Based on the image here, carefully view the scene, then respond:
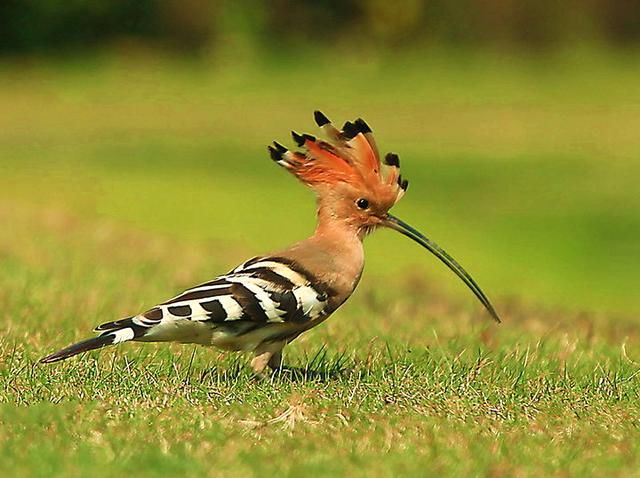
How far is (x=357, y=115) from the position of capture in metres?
23.3

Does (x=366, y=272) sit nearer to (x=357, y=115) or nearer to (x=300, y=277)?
(x=300, y=277)

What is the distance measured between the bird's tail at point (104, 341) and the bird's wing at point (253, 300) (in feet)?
0.07

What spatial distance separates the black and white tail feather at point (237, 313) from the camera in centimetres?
469

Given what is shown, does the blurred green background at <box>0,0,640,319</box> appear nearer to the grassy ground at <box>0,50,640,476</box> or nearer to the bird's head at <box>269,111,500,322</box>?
the grassy ground at <box>0,50,640,476</box>

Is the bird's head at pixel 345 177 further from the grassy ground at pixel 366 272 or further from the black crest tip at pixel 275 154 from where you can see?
the grassy ground at pixel 366 272

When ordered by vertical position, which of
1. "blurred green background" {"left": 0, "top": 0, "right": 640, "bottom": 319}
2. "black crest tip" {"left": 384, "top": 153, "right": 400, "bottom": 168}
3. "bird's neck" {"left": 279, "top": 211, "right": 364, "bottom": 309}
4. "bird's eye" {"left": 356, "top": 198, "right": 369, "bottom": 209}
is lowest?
"blurred green background" {"left": 0, "top": 0, "right": 640, "bottom": 319}

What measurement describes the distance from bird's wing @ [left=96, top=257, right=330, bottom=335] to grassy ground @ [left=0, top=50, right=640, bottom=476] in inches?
9.6

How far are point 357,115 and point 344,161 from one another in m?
18.1

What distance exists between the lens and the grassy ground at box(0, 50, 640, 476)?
13.8 feet

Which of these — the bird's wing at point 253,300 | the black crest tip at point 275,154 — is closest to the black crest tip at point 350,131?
the black crest tip at point 275,154

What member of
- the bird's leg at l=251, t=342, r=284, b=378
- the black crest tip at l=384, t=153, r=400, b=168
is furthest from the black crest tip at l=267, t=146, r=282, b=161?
the bird's leg at l=251, t=342, r=284, b=378

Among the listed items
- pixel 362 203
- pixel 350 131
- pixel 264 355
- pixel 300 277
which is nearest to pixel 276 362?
pixel 264 355

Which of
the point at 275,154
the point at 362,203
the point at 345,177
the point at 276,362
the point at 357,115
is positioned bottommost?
the point at 357,115

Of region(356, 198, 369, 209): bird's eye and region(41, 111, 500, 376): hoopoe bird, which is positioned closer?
region(41, 111, 500, 376): hoopoe bird
